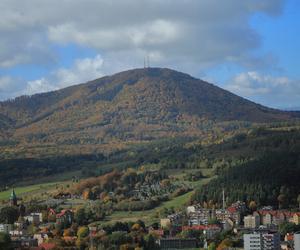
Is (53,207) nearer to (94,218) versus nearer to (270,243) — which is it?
(94,218)

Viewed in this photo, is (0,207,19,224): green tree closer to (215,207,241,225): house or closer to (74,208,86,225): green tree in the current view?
(74,208,86,225): green tree

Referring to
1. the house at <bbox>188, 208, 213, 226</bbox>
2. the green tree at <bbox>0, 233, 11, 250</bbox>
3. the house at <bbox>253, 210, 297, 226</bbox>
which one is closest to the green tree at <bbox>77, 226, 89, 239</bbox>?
the green tree at <bbox>0, 233, 11, 250</bbox>

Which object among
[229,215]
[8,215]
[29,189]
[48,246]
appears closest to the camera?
[48,246]

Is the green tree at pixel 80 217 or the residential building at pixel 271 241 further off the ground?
the green tree at pixel 80 217

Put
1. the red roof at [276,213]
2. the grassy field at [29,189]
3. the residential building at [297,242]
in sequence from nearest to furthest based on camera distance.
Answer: the residential building at [297,242] < the red roof at [276,213] < the grassy field at [29,189]

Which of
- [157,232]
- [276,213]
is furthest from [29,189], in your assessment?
[276,213]

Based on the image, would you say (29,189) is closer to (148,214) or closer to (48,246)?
(148,214)

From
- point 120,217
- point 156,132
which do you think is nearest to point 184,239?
point 120,217

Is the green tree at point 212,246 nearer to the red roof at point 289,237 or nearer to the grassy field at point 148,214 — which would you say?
the red roof at point 289,237

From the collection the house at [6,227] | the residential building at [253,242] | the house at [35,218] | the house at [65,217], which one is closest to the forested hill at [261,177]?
the house at [65,217]
